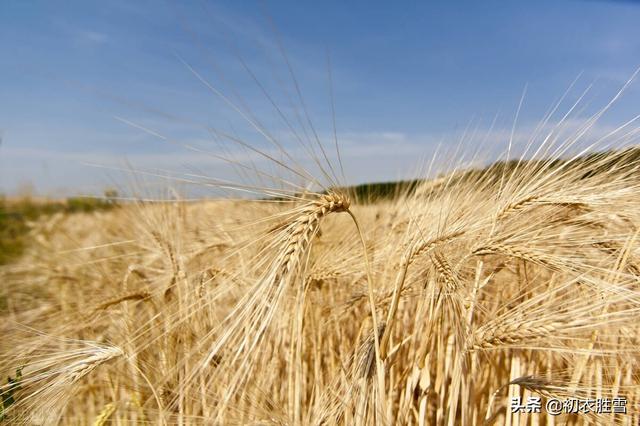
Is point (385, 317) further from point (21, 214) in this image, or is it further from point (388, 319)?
point (21, 214)

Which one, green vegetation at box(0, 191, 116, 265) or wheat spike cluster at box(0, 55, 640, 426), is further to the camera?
green vegetation at box(0, 191, 116, 265)

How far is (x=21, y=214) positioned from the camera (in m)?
4.16

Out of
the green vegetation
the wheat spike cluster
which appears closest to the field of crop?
the wheat spike cluster

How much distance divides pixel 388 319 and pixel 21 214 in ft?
14.7

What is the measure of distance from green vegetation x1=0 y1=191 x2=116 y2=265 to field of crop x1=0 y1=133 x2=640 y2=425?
1073mm

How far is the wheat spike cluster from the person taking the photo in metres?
1.00

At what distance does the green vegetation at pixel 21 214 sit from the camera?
3.17 m

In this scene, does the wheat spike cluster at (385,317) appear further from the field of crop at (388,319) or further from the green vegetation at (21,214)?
the green vegetation at (21,214)

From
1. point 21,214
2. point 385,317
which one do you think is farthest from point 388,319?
point 21,214

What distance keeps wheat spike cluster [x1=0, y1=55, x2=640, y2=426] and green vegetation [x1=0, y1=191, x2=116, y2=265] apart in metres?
1.08

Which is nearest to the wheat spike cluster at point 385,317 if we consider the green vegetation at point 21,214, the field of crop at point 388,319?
the field of crop at point 388,319

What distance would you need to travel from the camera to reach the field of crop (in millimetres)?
1012

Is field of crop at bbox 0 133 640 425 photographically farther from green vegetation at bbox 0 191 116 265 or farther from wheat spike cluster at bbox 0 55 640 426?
green vegetation at bbox 0 191 116 265

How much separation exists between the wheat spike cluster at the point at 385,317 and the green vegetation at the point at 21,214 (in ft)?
3.56
